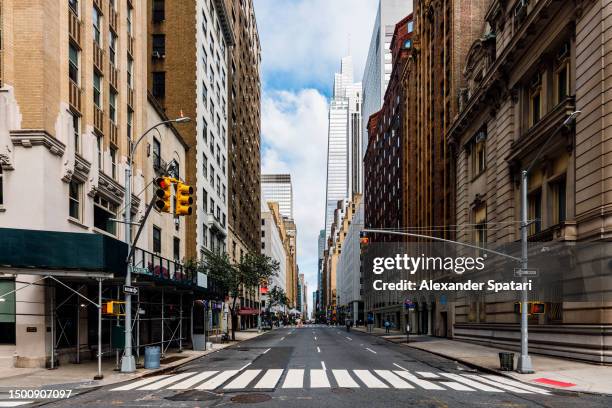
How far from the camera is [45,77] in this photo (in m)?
21.5

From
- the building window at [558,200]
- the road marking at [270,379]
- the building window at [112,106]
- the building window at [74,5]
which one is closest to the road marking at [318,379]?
the road marking at [270,379]

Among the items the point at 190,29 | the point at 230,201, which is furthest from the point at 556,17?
the point at 230,201

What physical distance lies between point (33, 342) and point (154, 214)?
16.8 meters

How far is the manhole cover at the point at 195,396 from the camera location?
13883 mm

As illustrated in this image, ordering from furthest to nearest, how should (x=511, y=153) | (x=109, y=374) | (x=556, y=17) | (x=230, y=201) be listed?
(x=230, y=201) < (x=511, y=153) < (x=556, y=17) < (x=109, y=374)

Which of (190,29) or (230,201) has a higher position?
(190,29)

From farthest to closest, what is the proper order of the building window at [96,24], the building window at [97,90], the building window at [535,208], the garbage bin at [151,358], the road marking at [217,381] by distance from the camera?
the building window at [535,208], the building window at [96,24], the building window at [97,90], the garbage bin at [151,358], the road marking at [217,381]

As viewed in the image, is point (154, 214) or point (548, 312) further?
point (154, 214)

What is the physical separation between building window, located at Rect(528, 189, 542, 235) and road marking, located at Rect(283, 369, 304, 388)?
676 inches

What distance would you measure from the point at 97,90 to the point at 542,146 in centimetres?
2301

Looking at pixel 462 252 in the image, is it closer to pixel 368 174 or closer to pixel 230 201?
pixel 230 201

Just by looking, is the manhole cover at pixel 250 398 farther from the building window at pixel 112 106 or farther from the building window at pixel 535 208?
the building window at pixel 535 208

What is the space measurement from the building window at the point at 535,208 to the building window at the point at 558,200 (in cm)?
169

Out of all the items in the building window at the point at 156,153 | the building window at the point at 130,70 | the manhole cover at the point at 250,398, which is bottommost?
the manhole cover at the point at 250,398
